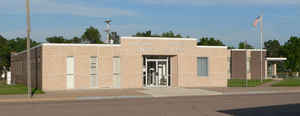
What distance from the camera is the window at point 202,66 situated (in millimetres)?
34188

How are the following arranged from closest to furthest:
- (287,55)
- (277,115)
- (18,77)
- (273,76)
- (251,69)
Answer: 1. (277,115)
2. (18,77)
3. (251,69)
4. (273,76)
5. (287,55)

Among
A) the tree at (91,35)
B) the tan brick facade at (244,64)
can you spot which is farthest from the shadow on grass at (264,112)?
the tree at (91,35)

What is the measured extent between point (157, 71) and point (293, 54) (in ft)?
172

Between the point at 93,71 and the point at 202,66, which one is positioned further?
the point at 202,66

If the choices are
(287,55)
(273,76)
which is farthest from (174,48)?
(287,55)

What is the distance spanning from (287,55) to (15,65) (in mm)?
53981

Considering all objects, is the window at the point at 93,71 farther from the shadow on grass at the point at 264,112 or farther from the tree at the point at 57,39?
the tree at the point at 57,39

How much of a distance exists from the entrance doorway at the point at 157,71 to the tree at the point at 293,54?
4987 centimetres

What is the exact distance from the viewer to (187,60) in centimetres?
3375

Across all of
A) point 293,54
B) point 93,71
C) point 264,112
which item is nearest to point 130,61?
point 93,71

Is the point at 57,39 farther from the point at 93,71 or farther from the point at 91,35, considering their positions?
the point at 93,71

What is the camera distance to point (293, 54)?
7900 centimetres

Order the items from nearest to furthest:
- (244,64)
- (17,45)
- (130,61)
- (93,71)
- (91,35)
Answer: (93,71) → (130,61) → (244,64) → (17,45) → (91,35)

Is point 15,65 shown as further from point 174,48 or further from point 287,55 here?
point 287,55
